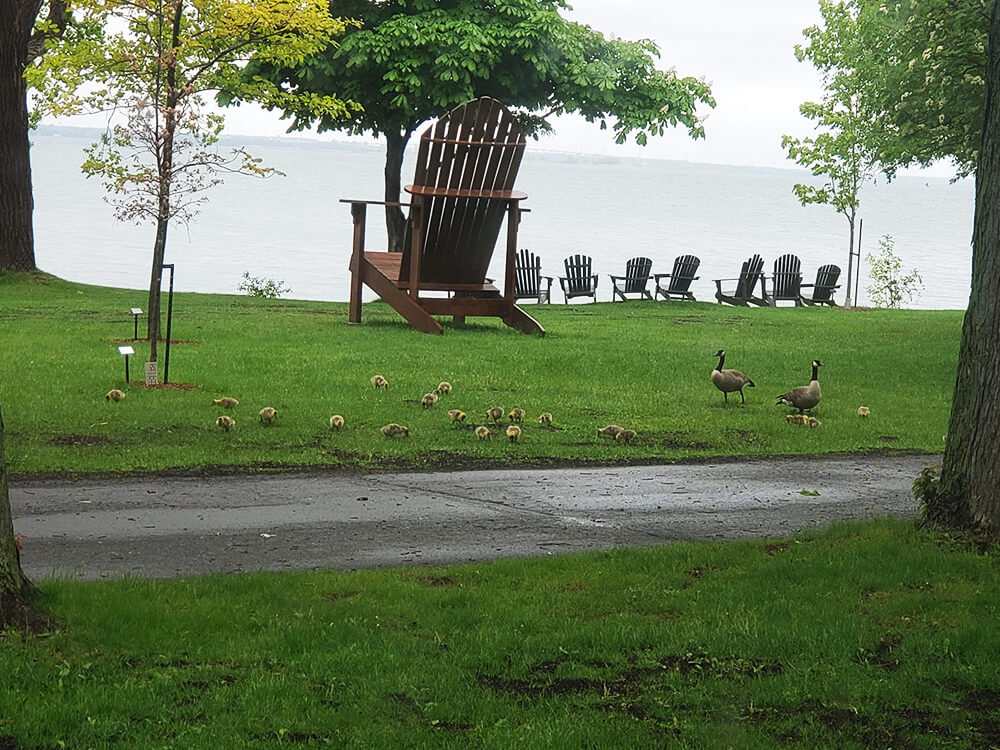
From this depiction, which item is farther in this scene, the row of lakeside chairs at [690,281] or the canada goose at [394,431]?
the row of lakeside chairs at [690,281]

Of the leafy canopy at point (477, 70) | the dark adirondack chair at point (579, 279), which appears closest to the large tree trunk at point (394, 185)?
the leafy canopy at point (477, 70)

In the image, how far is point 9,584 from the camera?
17.3 feet

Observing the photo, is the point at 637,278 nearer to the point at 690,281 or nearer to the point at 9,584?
the point at 690,281

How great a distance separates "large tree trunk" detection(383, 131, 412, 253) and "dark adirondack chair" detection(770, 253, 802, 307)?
8530 mm

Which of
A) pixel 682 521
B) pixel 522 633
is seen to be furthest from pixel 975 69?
pixel 522 633

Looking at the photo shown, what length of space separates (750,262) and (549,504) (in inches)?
894

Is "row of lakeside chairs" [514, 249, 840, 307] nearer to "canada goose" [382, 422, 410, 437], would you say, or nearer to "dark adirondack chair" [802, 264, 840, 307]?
"dark adirondack chair" [802, 264, 840, 307]

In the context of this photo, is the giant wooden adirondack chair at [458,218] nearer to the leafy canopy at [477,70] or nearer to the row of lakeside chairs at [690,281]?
the leafy canopy at [477,70]

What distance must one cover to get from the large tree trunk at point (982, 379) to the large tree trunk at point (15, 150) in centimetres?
2194

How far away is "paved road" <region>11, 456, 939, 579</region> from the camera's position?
22.8 feet

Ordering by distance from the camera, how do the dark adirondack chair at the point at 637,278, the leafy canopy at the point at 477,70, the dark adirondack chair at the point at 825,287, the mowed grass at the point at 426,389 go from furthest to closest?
the dark adirondack chair at the point at 825,287 → the dark adirondack chair at the point at 637,278 → the leafy canopy at the point at 477,70 → the mowed grass at the point at 426,389

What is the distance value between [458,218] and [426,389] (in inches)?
239

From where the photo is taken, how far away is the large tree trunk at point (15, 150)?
83.3 ft

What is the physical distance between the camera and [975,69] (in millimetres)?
16875
